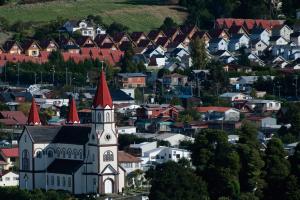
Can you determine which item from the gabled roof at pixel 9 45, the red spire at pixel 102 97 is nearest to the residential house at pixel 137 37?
the gabled roof at pixel 9 45

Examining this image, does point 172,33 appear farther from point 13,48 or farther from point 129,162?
point 129,162

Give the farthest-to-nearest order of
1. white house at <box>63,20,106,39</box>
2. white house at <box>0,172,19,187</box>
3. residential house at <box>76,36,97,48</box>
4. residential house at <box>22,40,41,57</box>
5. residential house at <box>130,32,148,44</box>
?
white house at <box>63,20,106,39</box>, residential house at <box>130,32,148,44</box>, residential house at <box>76,36,97,48</box>, residential house at <box>22,40,41,57</box>, white house at <box>0,172,19,187</box>

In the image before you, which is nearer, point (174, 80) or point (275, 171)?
→ point (275, 171)

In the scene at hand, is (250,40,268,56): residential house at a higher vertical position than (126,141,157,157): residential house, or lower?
higher

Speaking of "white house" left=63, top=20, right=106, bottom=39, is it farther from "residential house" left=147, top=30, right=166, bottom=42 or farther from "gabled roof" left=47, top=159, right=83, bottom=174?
"gabled roof" left=47, top=159, right=83, bottom=174

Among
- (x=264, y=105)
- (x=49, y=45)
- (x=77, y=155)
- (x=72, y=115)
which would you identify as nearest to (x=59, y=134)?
(x=77, y=155)

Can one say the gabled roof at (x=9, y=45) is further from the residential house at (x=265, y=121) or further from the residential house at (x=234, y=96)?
the residential house at (x=265, y=121)

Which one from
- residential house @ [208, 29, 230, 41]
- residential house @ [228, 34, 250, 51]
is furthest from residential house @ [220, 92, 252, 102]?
residential house @ [208, 29, 230, 41]
